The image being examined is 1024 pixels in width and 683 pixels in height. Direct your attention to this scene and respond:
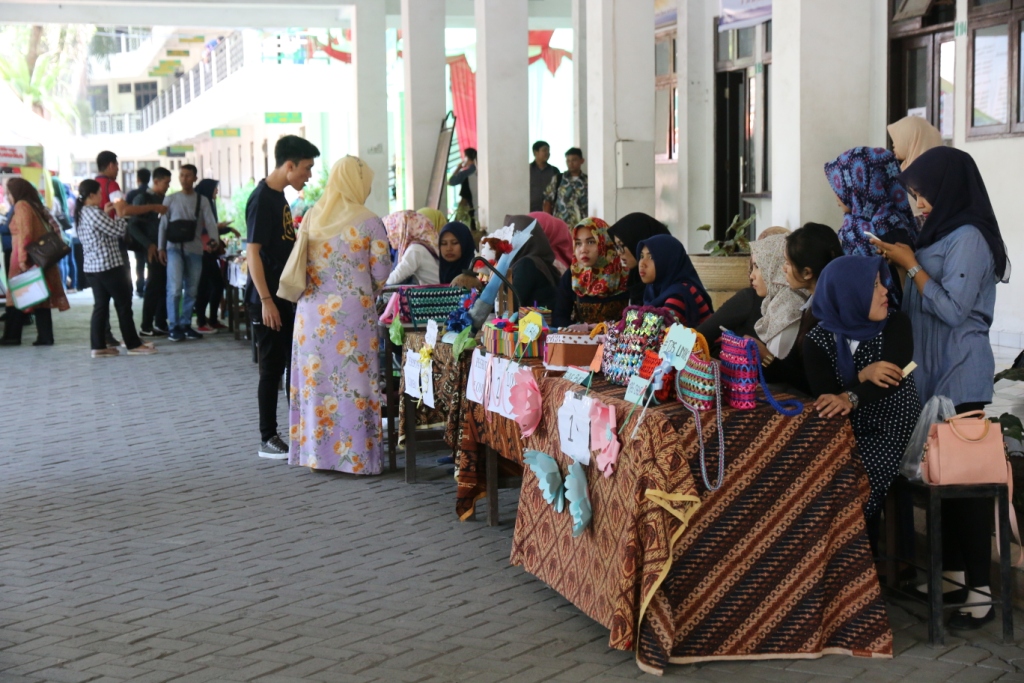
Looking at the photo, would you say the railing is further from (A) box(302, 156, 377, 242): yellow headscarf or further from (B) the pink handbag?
(B) the pink handbag

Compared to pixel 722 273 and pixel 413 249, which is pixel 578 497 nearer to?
pixel 722 273

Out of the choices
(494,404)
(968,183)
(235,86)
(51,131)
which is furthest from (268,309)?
(51,131)

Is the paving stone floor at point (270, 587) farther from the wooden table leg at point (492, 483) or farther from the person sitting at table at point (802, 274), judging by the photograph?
the person sitting at table at point (802, 274)

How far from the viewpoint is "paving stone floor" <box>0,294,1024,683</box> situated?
3621 millimetres

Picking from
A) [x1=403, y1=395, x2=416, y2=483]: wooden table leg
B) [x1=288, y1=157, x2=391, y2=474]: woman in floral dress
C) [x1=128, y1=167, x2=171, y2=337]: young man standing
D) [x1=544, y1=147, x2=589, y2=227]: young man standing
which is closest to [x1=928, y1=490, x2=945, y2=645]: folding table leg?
[x1=403, y1=395, x2=416, y2=483]: wooden table leg

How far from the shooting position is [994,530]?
13.8 feet

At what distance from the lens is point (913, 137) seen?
449cm

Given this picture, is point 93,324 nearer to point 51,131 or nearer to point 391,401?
point 391,401

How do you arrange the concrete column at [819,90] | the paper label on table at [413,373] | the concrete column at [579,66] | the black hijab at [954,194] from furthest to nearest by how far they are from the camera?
the concrete column at [579,66]
the paper label on table at [413,373]
the concrete column at [819,90]
the black hijab at [954,194]

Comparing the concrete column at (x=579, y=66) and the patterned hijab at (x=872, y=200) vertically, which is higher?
the concrete column at (x=579, y=66)

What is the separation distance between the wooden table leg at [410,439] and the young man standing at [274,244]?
34.3 inches

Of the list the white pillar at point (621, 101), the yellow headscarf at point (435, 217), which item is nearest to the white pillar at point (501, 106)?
the yellow headscarf at point (435, 217)

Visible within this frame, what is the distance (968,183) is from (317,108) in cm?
1953

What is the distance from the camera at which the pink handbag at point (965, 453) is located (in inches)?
143
